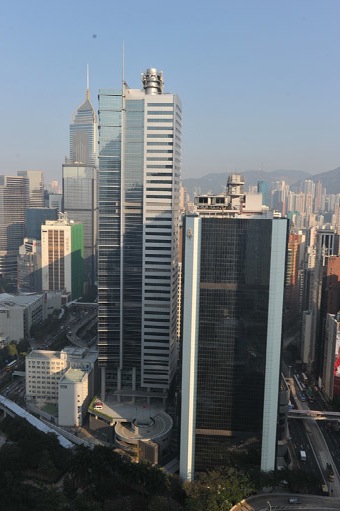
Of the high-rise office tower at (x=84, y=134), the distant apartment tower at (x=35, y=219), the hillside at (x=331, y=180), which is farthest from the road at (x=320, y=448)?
the hillside at (x=331, y=180)

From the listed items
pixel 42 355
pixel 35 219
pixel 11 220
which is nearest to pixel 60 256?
pixel 35 219

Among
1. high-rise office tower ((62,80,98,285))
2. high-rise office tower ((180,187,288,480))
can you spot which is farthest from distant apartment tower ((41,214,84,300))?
high-rise office tower ((180,187,288,480))

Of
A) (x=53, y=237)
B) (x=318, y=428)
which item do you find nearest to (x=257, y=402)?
(x=318, y=428)

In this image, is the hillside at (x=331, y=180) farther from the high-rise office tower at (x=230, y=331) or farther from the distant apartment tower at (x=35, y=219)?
the high-rise office tower at (x=230, y=331)

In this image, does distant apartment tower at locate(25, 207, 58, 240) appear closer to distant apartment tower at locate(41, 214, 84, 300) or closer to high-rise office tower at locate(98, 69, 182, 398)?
distant apartment tower at locate(41, 214, 84, 300)

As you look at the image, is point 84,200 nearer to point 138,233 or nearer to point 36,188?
point 36,188

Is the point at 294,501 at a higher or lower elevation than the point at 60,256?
lower
